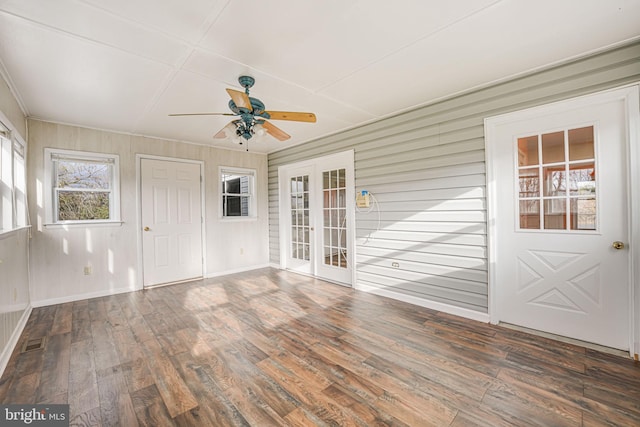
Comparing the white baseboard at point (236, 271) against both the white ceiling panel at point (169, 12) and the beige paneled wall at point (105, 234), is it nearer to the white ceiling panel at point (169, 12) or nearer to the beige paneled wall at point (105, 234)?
the beige paneled wall at point (105, 234)

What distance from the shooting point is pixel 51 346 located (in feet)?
8.60

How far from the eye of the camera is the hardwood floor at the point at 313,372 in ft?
5.65

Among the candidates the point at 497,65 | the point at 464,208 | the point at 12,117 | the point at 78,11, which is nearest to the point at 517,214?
the point at 464,208

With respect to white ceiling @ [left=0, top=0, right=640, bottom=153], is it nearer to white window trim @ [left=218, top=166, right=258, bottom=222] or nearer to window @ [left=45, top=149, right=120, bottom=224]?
window @ [left=45, top=149, right=120, bottom=224]

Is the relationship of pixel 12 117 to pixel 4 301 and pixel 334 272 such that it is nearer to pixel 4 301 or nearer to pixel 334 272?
pixel 4 301

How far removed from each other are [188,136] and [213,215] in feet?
4.93

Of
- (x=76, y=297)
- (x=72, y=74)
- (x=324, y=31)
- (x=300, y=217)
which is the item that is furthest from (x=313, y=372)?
(x=76, y=297)

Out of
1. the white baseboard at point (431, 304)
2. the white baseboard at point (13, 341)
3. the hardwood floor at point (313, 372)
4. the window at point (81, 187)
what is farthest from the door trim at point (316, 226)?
the white baseboard at point (13, 341)

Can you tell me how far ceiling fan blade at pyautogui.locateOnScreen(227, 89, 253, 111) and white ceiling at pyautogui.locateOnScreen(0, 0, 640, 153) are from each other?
1.29 feet

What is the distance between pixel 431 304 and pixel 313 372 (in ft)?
6.36

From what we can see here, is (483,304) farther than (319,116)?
No

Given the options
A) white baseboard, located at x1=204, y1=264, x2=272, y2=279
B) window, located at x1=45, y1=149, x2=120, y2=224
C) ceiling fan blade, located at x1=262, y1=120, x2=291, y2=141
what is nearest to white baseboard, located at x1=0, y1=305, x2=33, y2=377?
window, located at x1=45, y1=149, x2=120, y2=224

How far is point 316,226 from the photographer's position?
16.7ft

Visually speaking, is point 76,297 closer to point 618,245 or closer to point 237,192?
point 237,192
